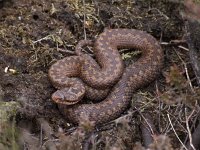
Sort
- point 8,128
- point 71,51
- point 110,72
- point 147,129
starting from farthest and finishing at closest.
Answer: point 71,51 < point 110,72 < point 147,129 < point 8,128

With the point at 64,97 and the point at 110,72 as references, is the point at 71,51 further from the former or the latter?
the point at 64,97

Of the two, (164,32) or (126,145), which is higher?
(164,32)

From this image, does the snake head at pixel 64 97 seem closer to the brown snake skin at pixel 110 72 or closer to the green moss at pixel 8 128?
the brown snake skin at pixel 110 72

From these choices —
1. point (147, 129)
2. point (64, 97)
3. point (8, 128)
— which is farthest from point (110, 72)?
point (8, 128)

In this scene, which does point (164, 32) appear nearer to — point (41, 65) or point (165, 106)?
point (165, 106)

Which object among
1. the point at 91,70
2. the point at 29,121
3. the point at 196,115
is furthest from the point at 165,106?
the point at 29,121
